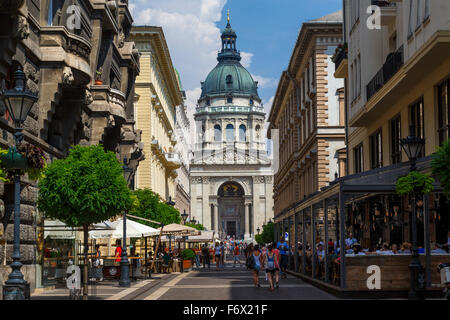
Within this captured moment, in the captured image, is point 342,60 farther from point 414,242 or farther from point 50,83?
point 414,242

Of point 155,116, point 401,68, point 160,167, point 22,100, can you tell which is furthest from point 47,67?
point 160,167

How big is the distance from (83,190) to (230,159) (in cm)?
14619

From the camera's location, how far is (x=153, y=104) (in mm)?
59875

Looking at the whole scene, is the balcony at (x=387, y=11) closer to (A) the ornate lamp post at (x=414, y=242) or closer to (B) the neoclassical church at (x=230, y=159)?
(A) the ornate lamp post at (x=414, y=242)

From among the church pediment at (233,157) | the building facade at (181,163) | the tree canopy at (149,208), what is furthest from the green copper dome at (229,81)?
the tree canopy at (149,208)

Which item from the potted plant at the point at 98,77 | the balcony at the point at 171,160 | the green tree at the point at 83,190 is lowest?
the green tree at the point at 83,190

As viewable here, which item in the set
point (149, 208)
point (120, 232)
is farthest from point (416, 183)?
point (149, 208)

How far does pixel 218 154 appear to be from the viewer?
547 feet

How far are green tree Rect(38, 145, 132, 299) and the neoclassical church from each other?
134 meters

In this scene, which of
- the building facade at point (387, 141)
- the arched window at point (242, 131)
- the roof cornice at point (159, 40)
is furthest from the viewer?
the arched window at point (242, 131)

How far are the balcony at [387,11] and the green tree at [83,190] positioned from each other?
1292cm

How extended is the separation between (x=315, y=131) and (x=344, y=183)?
28.2 meters

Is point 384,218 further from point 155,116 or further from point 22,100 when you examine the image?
point 155,116

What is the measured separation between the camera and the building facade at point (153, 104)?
5600 cm
